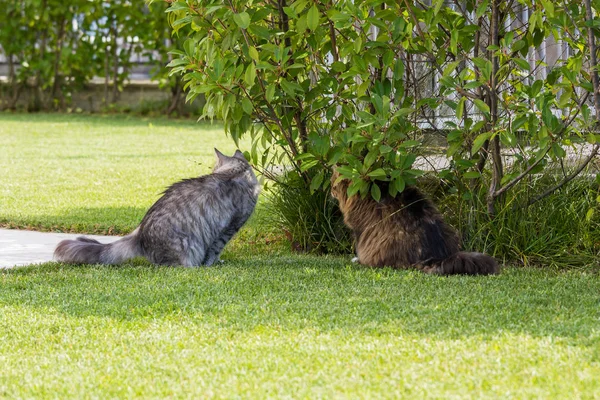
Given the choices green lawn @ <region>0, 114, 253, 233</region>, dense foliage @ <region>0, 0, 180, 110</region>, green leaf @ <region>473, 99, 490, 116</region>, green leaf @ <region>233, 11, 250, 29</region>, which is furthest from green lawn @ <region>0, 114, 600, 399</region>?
dense foliage @ <region>0, 0, 180, 110</region>

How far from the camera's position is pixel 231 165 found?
6.36 m

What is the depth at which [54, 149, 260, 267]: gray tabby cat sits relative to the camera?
579 centimetres

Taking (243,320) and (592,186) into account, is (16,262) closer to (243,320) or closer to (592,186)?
(243,320)

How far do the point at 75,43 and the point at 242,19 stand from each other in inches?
585

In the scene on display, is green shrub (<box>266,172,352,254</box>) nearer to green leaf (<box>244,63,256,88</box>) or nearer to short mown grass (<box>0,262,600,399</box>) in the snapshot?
short mown grass (<box>0,262,600,399</box>)

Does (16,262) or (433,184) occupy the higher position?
(433,184)

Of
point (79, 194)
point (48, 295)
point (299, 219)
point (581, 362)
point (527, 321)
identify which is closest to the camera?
point (581, 362)

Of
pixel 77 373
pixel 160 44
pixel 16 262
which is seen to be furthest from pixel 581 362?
pixel 160 44

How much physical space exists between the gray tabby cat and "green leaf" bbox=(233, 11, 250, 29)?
121 centimetres

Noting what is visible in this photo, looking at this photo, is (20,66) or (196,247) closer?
(196,247)

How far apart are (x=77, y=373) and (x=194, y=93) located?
2.58m

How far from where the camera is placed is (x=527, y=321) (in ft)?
A: 14.0

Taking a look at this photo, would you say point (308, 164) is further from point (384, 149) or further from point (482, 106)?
point (482, 106)

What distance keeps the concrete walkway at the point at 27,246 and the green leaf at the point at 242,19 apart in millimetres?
2145
